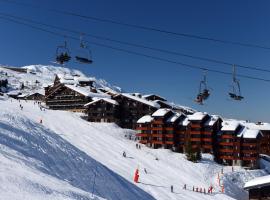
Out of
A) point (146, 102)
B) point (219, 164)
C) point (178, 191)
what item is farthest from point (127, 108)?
point (178, 191)

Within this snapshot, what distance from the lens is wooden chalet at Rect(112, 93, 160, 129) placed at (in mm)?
89750

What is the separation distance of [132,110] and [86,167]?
5695cm

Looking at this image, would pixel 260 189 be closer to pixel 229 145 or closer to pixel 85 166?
pixel 229 145

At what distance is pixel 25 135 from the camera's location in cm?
3306

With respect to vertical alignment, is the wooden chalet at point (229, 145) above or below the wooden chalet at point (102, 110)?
below

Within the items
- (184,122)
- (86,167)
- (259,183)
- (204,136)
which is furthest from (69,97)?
(86,167)

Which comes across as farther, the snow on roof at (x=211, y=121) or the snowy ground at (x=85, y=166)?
the snow on roof at (x=211, y=121)

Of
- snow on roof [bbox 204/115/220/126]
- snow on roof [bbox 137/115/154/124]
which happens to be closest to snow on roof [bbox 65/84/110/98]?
snow on roof [bbox 137/115/154/124]

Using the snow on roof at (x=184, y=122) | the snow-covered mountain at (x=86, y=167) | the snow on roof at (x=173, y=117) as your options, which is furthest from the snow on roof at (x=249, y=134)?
the snow on roof at (x=173, y=117)

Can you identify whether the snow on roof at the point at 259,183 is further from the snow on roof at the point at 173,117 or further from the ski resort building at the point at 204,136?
the snow on roof at the point at 173,117

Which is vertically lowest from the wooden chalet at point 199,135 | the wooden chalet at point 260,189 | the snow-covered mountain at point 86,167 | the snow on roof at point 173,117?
the wooden chalet at point 260,189

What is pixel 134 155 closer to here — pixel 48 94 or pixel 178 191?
pixel 178 191

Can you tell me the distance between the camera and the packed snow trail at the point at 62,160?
92.2ft

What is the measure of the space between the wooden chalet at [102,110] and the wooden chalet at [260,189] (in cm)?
3861
